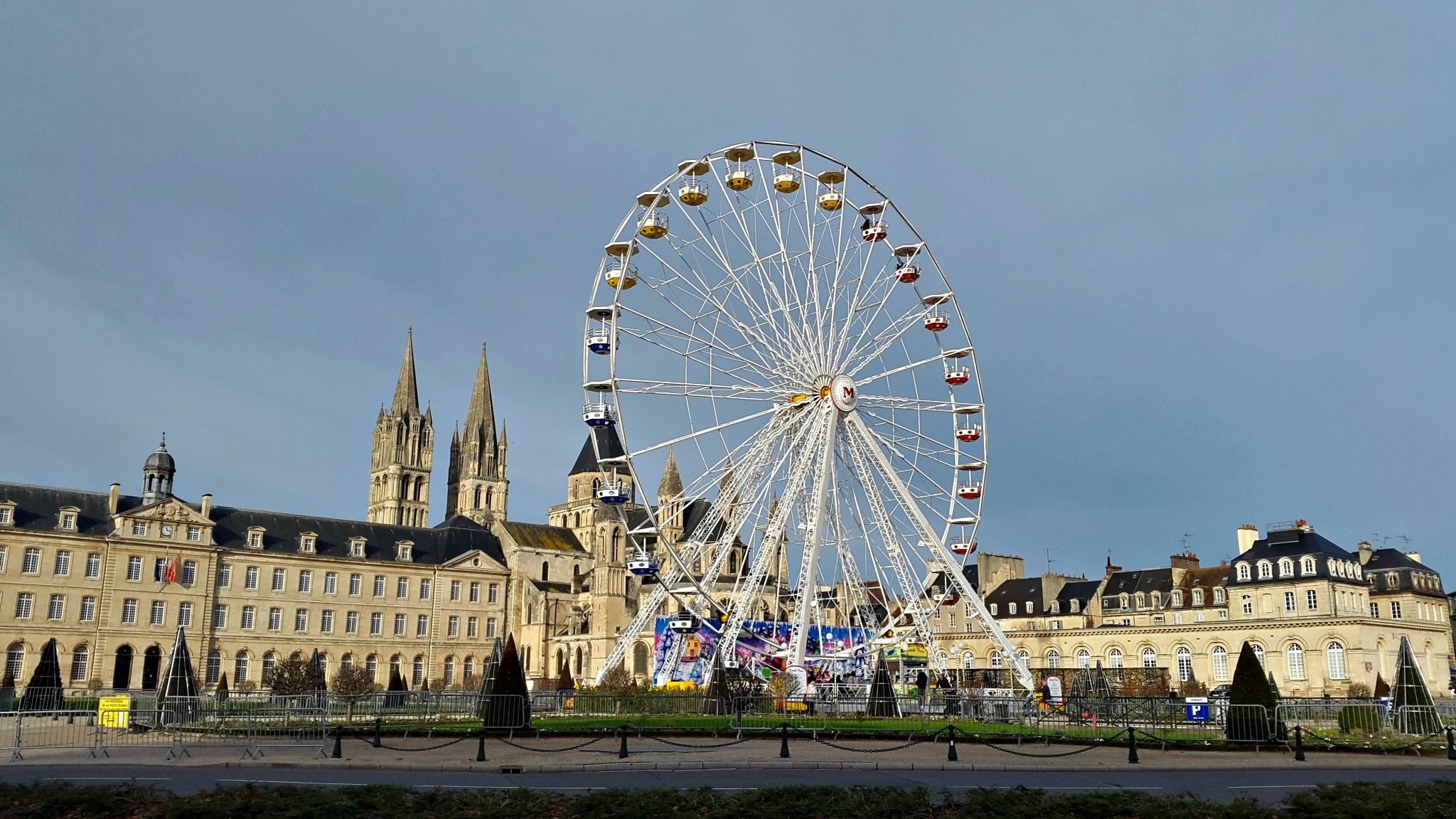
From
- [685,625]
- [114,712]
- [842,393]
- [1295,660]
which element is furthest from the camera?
[1295,660]

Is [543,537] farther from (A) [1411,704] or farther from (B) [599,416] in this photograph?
(A) [1411,704]

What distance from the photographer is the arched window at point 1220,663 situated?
7150 centimetres

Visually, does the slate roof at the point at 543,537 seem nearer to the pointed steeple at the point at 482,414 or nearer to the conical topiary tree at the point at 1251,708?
the pointed steeple at the point at 482,414

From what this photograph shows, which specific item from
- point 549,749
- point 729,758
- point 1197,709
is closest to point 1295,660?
point 1197,709

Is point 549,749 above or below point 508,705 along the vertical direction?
below

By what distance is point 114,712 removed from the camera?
101 feet

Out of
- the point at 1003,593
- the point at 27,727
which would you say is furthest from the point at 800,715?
the point at 1003,593

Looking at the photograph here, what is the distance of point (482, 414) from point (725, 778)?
12250 centimetres

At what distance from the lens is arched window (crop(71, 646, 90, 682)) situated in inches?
2943

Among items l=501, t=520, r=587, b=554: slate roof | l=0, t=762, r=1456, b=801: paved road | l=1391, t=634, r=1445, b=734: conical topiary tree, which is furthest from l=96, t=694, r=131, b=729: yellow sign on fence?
l=501, t=520, r=587, b=554: slate roof

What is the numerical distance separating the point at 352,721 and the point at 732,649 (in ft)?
49.3

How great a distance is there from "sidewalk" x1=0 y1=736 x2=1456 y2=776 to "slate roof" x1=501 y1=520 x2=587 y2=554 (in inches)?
3021

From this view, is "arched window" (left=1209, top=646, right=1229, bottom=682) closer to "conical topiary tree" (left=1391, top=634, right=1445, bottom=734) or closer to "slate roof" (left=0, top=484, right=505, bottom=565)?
"conical topiary tree" (left=1391, top=634, right=1445, bottom=734)

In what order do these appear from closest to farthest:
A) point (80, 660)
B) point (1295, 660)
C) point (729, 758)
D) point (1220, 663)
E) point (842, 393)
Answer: point (729, 758), point (842, 393), point (1295, 660), point (1220, 663), point (80, 660)
